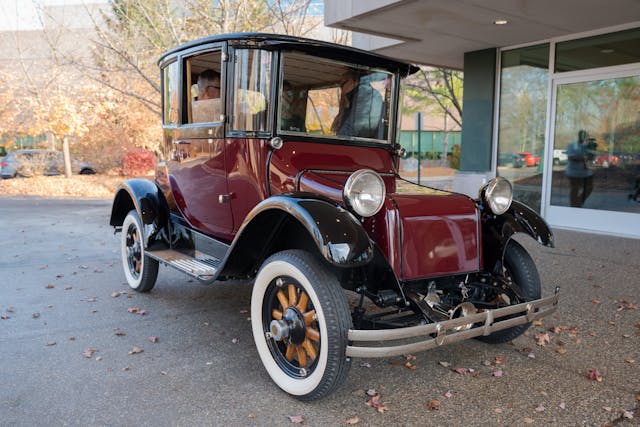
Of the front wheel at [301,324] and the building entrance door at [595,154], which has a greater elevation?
the building entrance door at [595,154]

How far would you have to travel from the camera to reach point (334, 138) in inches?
149

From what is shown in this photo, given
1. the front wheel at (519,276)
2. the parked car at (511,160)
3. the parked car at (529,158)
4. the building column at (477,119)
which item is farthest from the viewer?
the building column at (477,119)

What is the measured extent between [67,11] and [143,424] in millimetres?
14913

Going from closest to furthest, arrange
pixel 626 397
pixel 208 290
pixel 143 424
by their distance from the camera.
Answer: pixel 143 424 < pixel 626 397 < pixel 208 290

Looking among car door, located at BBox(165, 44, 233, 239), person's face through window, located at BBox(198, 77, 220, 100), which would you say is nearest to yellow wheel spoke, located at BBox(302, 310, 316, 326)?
car door, located at BBox(165, 44, 233, 239)

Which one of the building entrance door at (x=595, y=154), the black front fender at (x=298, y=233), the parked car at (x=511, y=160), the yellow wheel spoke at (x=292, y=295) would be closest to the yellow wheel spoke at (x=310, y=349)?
the yellow wheel spoke at (x=292, y=295)

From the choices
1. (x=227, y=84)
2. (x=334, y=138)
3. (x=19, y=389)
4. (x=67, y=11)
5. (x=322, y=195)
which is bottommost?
(x=19, y=389)

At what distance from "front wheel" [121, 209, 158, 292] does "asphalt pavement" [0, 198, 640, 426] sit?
0.14 m

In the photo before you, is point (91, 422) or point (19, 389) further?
point (19, 389)

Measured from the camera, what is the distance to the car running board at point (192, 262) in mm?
3660

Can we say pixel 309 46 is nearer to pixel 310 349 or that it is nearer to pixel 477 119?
pixel 310 349

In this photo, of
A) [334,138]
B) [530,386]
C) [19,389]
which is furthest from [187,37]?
[530,386]

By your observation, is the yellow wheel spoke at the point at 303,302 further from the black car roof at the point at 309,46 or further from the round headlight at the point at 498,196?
the black car roof at the point at 309,46

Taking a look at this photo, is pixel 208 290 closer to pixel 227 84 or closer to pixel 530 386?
pixel 227 84
